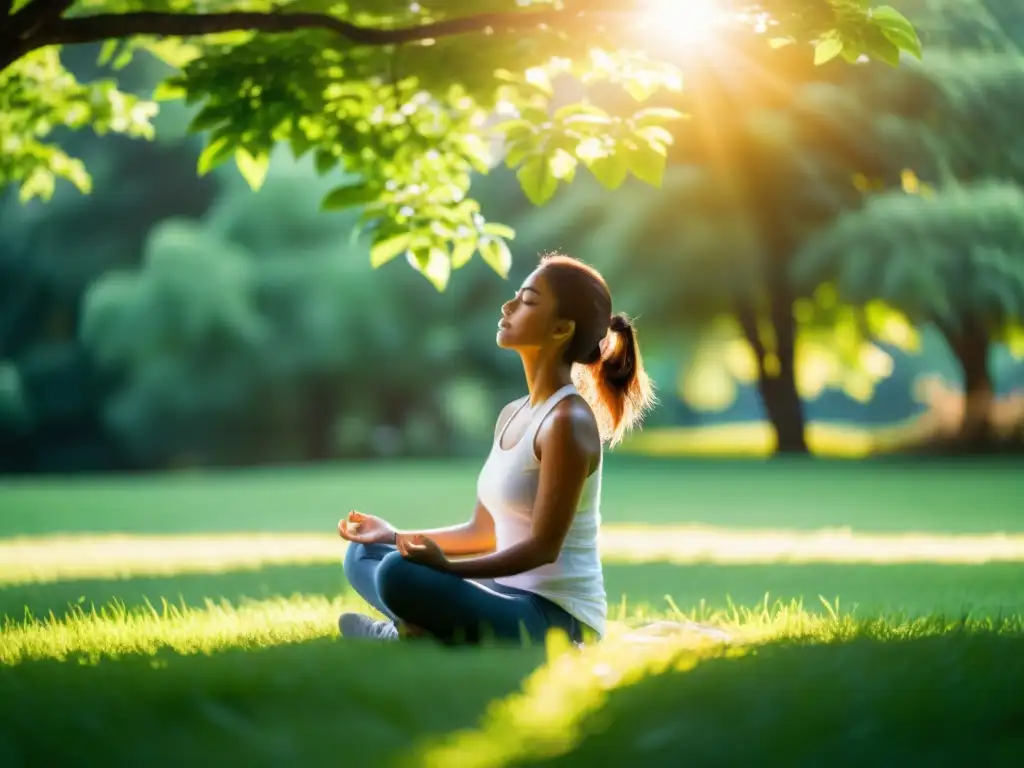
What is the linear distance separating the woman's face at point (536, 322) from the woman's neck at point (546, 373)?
51mm

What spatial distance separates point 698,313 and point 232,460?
11.7 meters

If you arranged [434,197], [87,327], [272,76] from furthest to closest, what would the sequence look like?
[87,327]
[434,197]
[272,76]

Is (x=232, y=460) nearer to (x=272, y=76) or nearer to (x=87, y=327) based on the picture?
(x=87, y=327)

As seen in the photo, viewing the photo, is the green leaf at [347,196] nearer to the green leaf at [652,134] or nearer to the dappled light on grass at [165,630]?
the green leaf at [652,134]

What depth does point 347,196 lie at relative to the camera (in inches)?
251

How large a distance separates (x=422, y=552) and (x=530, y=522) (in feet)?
1.47

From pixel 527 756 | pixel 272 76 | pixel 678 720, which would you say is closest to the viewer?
pixel 527 756

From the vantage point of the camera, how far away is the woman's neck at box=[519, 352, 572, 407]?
4.86 metres

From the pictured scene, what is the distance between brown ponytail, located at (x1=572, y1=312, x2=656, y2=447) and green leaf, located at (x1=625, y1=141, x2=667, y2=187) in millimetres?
1344

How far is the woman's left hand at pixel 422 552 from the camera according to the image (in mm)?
4441

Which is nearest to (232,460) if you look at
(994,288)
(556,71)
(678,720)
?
(994,288)

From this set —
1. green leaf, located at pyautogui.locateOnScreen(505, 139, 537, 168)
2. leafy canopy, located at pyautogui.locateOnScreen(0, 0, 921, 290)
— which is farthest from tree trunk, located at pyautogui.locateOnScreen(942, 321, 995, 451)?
green leaf, located at pyautogui.locateOnScreen(505, 139, 537, 168)

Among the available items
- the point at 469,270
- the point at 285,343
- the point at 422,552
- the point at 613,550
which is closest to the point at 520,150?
the point at 422,552

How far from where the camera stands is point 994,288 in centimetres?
2205
